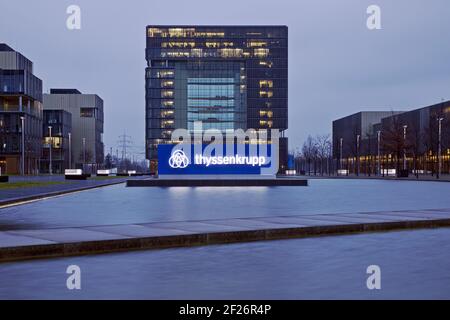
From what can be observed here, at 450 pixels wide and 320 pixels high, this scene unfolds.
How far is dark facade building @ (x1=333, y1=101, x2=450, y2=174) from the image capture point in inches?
3839

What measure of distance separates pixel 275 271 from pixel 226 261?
4.16 ft

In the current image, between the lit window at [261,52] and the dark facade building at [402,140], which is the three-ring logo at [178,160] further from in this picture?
the lit window at [261,52]

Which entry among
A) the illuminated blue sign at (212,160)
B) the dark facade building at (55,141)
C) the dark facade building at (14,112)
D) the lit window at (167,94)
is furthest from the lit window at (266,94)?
the illuminated blue sign at (212,160)

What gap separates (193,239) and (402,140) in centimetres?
8949

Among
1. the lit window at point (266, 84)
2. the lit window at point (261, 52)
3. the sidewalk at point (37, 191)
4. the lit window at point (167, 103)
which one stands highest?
the lit window at point (261, 52)

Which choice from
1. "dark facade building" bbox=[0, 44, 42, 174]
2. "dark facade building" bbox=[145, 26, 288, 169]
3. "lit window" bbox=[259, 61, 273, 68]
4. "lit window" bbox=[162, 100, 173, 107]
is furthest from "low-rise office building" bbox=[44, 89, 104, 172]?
"lit window" bbox=[259, 61, 273, 68]

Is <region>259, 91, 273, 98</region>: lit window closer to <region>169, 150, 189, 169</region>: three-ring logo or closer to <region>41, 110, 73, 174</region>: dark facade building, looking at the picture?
<region>41, 110, 73, 174</region>: dark facade building

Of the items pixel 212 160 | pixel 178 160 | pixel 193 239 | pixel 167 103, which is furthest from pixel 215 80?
pixel 193 239

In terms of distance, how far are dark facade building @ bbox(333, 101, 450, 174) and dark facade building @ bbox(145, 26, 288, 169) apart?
93.3ft

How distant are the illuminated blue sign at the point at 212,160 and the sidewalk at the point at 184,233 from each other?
32.5 meters

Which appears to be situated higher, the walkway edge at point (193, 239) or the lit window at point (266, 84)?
the lit window at point (266, 84)

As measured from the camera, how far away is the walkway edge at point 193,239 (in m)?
10.1
